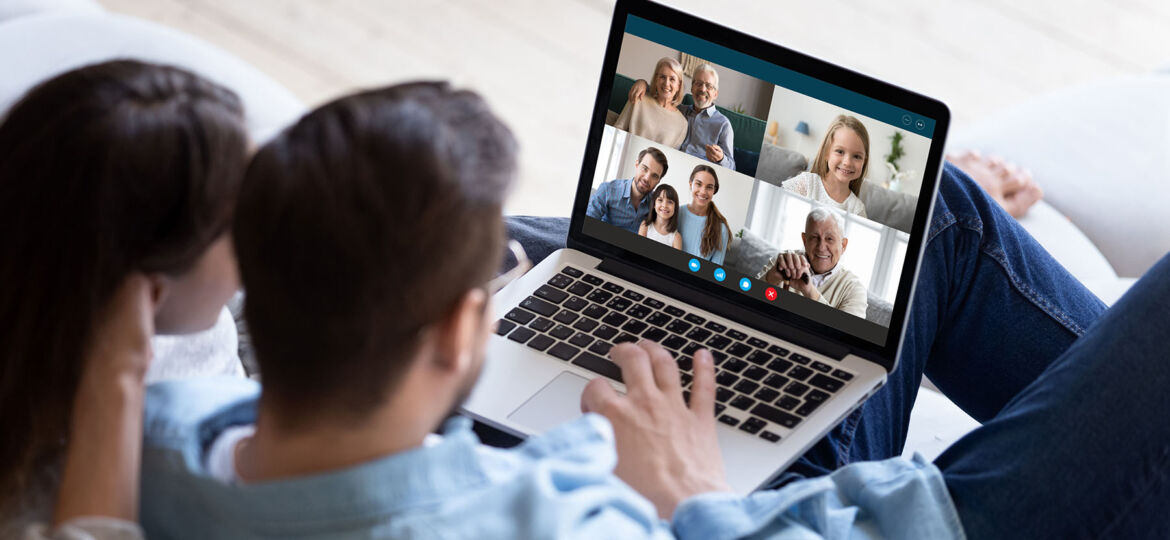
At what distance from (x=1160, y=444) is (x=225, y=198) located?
747 millimetres

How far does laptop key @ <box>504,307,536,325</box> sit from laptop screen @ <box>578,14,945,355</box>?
13 centimetres

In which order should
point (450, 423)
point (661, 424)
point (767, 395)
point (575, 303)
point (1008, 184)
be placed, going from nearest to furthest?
1. point (450, 423)
2. point (661, 424)
3. point (767, 395)
4. point (575, 303)
5. point (1008, 184)

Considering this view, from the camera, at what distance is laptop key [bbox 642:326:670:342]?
116cm

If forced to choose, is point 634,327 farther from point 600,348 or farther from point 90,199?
point 90,199

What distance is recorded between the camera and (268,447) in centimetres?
70

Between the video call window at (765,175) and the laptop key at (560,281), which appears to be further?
the laptop key at (560,281)

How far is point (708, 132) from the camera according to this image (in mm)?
1148

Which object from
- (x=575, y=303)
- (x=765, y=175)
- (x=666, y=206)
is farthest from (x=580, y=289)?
(x=765, y=175)

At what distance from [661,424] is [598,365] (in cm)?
15

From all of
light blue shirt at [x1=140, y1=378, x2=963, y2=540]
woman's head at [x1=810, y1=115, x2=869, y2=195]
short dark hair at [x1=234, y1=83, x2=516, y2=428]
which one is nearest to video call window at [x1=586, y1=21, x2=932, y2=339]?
woman's head at [x1=810, y1=115, x2=869, y2=195]

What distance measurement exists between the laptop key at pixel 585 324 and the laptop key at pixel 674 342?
0.07 metres

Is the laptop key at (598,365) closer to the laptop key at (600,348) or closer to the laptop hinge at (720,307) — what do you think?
the laptop key at (600,348)

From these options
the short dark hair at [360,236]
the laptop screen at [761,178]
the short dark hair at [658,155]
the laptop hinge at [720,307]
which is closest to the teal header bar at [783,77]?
the laptop screen at [761,178]

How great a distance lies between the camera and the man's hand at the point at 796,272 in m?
1.14
